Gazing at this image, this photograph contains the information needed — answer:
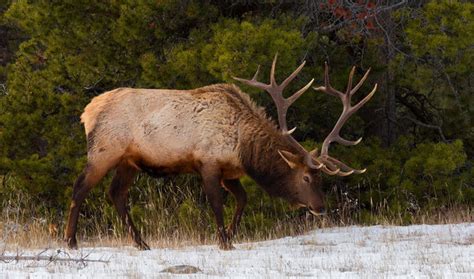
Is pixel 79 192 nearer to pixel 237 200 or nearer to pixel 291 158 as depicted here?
pixel 237 200

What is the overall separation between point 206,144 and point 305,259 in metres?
1.79

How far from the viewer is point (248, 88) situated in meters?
10.6

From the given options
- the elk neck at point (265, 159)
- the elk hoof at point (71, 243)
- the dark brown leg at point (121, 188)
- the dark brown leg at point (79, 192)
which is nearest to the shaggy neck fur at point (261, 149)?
the elk neck at point (265, 159)

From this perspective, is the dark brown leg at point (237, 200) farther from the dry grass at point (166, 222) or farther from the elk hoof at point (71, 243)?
the elk hoof at point (71, 243)

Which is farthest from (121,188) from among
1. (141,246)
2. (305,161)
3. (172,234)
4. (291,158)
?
(305,161)

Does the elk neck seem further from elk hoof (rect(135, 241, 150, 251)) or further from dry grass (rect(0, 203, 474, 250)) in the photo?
elk hoof (rect(135, 241, 150, 251))

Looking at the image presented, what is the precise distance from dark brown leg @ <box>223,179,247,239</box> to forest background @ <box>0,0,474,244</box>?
1174 mm

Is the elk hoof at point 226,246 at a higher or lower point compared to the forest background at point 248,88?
lower

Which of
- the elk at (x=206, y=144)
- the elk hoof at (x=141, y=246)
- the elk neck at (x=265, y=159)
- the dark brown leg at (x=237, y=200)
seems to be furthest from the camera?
the dark brown leg at (x=237, y=200)

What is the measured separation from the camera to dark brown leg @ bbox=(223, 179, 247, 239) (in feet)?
31.4

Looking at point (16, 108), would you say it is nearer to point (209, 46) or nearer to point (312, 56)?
point (209, 46)

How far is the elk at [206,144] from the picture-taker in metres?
9.20

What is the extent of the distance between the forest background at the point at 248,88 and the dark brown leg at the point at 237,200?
117 cm

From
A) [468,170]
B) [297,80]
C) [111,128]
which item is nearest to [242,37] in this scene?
[297,80]
